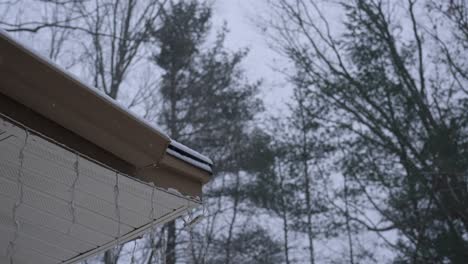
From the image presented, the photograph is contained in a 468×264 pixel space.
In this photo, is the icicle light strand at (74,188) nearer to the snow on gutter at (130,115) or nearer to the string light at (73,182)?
the string light at (73,182)

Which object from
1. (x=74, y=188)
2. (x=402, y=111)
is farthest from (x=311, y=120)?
(x=74, y=188)

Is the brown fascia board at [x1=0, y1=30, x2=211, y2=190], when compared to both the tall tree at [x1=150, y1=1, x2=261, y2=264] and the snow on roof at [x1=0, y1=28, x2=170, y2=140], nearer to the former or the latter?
the snow on roof at [x1=0, y1=28, x2=170, y2=140]

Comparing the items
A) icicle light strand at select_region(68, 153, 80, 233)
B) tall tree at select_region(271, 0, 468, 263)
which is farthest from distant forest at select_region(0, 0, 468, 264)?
icicle light strand at select_region(68, 153, 80, 233)

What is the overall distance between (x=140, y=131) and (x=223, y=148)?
420 inches

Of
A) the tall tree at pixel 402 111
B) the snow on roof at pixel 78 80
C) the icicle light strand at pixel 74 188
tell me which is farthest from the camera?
the tall tree at pixel 402 111

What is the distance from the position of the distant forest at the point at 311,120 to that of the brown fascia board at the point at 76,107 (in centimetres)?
685

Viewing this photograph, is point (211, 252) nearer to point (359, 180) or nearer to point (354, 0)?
point (359, 180)

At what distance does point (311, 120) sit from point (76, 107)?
1251cm

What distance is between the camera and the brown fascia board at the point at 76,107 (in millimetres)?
2143

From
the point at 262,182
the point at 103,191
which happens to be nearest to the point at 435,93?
the point at 262,182

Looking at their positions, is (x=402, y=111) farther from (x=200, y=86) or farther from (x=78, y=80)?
(x=78, y=80)

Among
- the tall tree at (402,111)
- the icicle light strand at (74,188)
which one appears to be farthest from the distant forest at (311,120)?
the icicle light strand at (74,188)

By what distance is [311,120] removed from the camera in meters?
14.6

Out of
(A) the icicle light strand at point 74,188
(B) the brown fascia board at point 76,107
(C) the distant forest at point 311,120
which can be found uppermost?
(C) the distant forest at point 311,120
